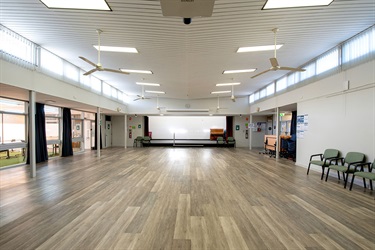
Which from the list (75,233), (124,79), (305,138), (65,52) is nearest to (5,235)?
(75,233)

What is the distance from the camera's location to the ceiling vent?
1.98 m

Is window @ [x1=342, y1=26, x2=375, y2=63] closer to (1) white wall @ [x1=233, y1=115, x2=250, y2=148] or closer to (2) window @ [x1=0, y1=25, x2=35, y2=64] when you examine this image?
(2) window @ [x1=0, y1=25, x2=35, y2=64]

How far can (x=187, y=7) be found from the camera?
207 cm

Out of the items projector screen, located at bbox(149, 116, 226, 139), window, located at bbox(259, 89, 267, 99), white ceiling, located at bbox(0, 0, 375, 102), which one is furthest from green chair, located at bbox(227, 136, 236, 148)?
white ceiling, located at bbox(0, 0, 375, 102)

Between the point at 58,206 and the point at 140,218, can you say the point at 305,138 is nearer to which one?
the point at 140,218

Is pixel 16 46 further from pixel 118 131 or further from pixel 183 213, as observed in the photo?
pixel 118 131

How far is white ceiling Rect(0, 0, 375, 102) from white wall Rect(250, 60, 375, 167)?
1047 mm

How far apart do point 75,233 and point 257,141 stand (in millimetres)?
13550

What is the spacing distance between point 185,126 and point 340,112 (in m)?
13.4

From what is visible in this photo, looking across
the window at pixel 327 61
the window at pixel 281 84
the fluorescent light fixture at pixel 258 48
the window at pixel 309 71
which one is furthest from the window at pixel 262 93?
the fluorescent light fixture at pixel 258 48

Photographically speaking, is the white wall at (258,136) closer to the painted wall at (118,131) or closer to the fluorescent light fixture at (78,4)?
the painted wall at (118,131)

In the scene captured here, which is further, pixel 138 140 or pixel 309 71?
pixel 138 140

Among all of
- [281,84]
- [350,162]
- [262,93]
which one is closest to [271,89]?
[281,84]

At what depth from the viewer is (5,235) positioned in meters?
2.43
